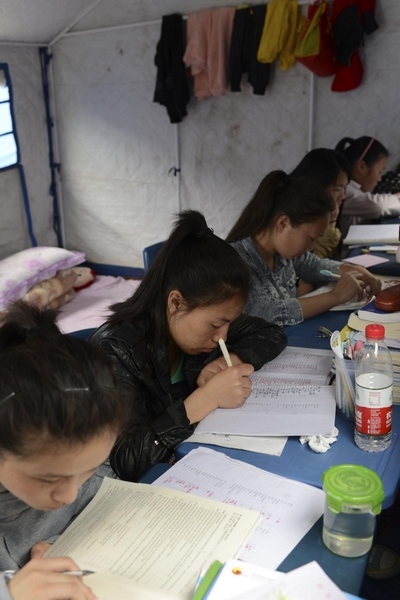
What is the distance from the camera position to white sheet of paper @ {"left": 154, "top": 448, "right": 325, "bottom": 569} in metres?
0.95

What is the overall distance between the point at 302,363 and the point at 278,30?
2553mm

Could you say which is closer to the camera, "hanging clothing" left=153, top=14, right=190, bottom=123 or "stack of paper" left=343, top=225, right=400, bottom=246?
"stack of paper" left=343, top=225, right=400, bottom=246

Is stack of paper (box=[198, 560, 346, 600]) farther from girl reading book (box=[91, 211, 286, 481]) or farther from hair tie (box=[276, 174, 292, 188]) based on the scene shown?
hair tie (box=[276, 174, 292, 188])

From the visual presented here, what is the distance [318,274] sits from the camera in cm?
247

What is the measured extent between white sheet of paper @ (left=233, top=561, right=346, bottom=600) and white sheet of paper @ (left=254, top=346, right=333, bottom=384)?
0.69 meters

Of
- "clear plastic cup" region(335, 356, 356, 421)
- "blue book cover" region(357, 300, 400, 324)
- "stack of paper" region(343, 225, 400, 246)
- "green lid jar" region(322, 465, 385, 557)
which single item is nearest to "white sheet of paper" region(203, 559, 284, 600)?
"green lid jar" region(322, 465, 385, 557)

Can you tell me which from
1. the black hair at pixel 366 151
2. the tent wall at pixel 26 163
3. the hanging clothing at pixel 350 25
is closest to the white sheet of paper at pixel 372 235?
the black hair at pixel 366 151

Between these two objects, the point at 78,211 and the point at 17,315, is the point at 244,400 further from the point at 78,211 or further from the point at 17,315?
the point at 78,211

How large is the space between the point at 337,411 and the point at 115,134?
3.69m

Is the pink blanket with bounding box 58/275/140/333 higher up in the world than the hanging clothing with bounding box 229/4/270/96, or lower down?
lower down

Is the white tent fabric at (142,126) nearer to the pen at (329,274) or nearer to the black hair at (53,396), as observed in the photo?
the pen at (329,274)

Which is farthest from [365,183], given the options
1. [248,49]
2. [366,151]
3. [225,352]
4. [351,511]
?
[351,511]

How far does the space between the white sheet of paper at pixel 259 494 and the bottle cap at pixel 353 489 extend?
0.33 ft

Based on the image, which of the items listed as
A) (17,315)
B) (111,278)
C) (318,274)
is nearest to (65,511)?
(17,315)
